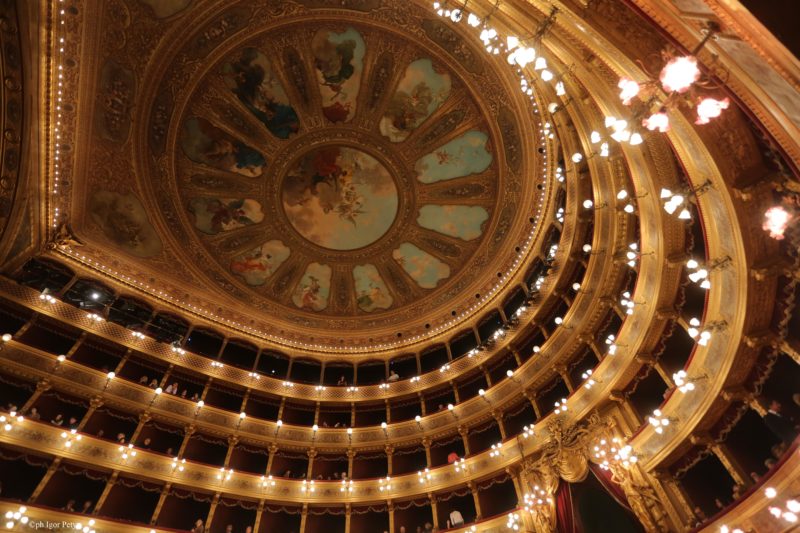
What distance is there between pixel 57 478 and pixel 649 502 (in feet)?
57.1

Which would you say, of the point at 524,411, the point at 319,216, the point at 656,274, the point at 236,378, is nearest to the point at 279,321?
the point at 236,378

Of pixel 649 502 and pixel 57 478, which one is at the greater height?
pixel 57 478

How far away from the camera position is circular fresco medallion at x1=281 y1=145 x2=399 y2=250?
2058 centimetres

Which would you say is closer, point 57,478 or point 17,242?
point 57,478

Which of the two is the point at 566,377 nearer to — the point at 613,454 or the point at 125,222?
the point at 613,454

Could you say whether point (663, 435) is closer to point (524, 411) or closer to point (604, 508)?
point (604, 508)

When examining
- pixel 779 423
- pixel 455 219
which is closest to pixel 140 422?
pixel 455 219

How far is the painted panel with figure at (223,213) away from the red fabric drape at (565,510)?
17.5 metres

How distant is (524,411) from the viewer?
643 inches

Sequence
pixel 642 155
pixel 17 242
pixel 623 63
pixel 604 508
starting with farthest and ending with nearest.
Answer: pixel 17 242 → pixel 604 508 → pixel 642 155 → pixel 623 63

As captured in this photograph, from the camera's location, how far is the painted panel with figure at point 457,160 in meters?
19.2

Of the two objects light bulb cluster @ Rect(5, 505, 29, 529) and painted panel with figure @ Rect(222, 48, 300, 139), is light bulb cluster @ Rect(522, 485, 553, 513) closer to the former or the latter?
light bulb cluster @ Rect(5, 505, 29, 529)

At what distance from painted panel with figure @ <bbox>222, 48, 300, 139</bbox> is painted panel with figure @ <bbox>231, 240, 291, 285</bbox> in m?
5.77

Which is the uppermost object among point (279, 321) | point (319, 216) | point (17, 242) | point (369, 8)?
point (369, 8)
